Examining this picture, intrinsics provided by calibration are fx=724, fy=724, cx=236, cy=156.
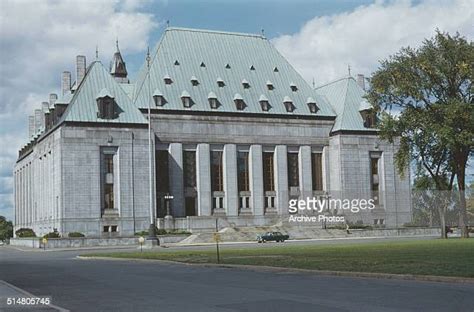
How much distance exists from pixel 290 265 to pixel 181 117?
198ft

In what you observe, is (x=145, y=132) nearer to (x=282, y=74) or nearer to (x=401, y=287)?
(x=282, y=74)

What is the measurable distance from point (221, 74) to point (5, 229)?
74.6 metres

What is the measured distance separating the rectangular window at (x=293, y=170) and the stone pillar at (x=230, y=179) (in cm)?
797

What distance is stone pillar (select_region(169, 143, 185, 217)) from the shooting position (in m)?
85.5

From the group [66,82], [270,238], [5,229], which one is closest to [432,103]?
[270,238]

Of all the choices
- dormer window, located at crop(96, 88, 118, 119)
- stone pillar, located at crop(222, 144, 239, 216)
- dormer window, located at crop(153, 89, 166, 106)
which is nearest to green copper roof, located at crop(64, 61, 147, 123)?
dormer window, located at crop(96, 88, 118, 119)

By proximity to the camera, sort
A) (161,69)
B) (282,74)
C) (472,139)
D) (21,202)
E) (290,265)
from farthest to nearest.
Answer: (21,202) < (282,74) < (161,69) < (472,139) < (290,265)

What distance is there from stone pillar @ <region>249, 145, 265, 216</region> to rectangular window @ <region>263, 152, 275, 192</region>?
1234mm

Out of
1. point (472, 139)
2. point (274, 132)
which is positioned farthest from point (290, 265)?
point (274, 132)

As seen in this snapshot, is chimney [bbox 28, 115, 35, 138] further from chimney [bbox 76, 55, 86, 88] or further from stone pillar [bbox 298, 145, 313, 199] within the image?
stone pillar [bbox 298, 145, 313, 199]

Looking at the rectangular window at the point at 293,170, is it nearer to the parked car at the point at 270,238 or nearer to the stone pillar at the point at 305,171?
the stone pillar at the point at 305,171

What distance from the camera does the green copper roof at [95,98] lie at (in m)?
81.8

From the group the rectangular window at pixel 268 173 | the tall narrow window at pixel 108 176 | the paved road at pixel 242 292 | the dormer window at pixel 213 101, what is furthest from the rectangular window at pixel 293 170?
the paved road at pixel 242 292

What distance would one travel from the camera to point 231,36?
99250mm
